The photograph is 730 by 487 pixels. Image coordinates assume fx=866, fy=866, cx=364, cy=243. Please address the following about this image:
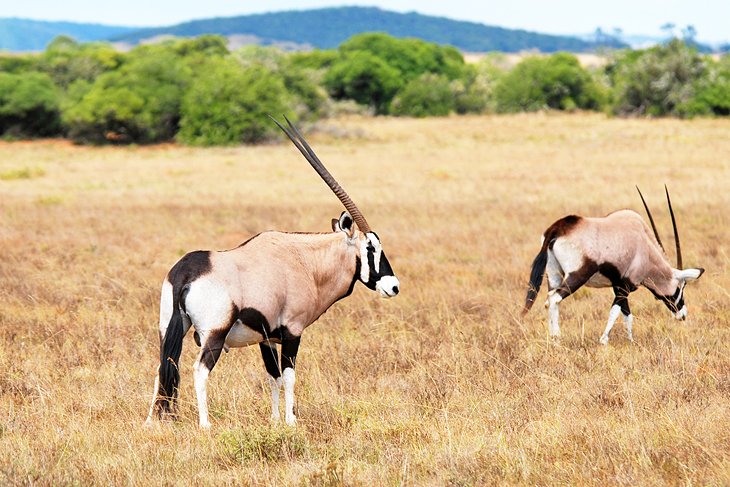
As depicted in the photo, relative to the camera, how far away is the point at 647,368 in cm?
705

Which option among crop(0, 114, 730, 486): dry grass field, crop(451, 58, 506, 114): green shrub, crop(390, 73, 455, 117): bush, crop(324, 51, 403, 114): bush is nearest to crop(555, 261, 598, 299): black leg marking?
crop(0, 114, 730, 486): dry grass field

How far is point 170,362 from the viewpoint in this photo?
537 cm

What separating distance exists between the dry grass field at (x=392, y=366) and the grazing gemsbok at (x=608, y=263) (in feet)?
1.06

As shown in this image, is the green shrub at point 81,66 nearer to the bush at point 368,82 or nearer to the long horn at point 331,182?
the bush at point 368,82

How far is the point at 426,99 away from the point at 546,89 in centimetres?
990

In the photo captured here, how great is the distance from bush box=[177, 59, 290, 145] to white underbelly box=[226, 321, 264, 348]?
3364 centimetres

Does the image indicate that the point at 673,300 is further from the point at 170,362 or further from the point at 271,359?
the point at 170,362

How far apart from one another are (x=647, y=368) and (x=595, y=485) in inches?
108

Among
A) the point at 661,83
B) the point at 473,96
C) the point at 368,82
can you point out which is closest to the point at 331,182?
the point at 661,83

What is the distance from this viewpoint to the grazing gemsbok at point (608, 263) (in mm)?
8391

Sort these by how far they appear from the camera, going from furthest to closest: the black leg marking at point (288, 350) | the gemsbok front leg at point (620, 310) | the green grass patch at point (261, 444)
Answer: the gemsbok front leg at point (620, 310)
the black leg marking at point (288, 350)
the green grass patch at point (261, 444)

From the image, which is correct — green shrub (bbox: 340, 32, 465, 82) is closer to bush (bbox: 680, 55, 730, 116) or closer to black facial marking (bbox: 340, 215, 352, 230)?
bush (bbox: 680, 55, 730, 116)

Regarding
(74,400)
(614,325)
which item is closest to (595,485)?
(74,400)

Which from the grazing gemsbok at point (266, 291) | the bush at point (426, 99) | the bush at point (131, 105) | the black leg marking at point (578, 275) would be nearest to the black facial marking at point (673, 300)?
the black leg marking at point (578, 275)
